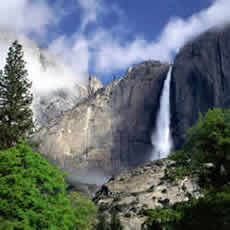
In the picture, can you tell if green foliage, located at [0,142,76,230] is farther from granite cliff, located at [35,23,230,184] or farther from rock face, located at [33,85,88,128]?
rock face, located at [33,85,88,128]

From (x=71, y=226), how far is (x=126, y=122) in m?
96.2

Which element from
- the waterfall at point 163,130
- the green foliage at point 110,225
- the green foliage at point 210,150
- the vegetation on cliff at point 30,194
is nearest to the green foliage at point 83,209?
the green foliage at point 110,225

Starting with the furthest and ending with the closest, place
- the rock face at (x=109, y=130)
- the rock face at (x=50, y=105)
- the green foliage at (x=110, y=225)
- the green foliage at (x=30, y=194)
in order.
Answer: the rock face at (x=50, y=105)
the rock face at (x=109, y=130)
the green foliage at (x=110, y=225)
the green foliage at (x=30, y=194)

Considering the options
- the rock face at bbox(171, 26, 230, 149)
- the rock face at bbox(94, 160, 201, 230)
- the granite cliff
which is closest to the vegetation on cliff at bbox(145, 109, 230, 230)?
the rock face at bbox(94, 160, 201, 230)

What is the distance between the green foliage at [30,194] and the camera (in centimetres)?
1994

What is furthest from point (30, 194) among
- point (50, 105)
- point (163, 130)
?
point (50, 105)

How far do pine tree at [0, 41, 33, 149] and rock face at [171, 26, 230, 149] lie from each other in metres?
65.3

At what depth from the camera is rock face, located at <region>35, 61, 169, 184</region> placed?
11194cm

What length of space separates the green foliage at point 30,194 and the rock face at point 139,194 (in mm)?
20570

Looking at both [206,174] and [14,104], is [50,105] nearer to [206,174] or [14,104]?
[14,104]

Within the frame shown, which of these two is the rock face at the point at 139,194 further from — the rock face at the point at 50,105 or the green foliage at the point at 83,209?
the rock face at the point at 50,105

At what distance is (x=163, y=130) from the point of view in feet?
348

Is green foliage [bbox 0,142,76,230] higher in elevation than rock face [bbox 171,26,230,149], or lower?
lower

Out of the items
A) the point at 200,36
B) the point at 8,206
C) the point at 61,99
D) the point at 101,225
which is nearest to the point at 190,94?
the point at 200,36
